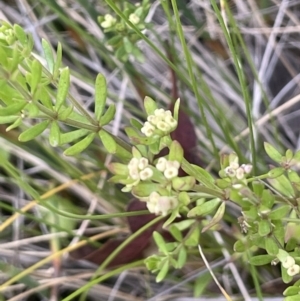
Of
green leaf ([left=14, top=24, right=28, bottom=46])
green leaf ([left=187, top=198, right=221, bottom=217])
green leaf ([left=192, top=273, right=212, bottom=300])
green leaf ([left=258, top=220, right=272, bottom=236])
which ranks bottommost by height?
green leaf ([left=192, top=273, right=212, bottom=300])

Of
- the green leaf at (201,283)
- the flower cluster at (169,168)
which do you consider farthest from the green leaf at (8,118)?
the green leaf at (201,283)

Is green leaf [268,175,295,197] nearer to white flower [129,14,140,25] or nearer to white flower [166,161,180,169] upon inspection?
white flower [166,161,180,169]

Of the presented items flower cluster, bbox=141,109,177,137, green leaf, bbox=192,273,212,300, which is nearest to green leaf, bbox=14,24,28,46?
flower cluster, bbox=141,109,177,137

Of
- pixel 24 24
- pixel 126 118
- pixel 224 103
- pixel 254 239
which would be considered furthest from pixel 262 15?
pixel 254 239

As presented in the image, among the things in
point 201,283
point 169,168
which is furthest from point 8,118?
point 201,283

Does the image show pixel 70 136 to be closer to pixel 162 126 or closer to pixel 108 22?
pixel 162 126

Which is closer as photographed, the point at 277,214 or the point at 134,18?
the point at 277,214
